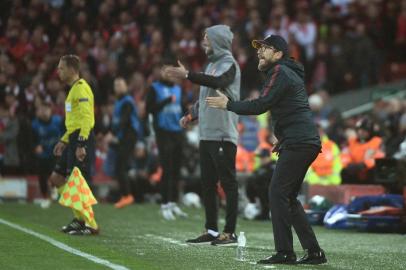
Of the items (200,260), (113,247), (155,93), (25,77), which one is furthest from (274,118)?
(25,77)

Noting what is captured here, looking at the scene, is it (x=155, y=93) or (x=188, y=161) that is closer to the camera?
(x=155, y=93)

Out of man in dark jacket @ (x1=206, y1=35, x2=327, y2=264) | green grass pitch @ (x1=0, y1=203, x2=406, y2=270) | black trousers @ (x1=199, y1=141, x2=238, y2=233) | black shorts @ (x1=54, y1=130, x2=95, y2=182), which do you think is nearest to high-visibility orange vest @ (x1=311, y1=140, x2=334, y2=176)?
green grass pitch @ (x1=0, y1=203, x2=406, y2=270)

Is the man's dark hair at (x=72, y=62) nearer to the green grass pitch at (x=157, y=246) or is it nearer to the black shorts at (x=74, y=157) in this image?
the black shorts at (x=74, y=157)

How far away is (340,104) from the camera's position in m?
24.3

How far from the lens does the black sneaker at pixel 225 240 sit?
11.6m

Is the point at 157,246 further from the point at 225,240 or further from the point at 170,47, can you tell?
the point at 170,47

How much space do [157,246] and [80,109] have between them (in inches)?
80.3

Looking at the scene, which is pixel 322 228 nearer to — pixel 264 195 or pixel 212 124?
pixel 264 195

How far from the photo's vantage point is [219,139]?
11.8m

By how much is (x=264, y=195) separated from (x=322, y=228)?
1467 mm

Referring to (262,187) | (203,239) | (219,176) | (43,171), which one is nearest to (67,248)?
(203,239)

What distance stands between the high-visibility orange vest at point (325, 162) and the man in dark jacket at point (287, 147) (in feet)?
25.1

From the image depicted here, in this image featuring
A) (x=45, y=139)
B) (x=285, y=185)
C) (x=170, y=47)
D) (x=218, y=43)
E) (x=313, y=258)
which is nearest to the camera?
(x=285, y=185)

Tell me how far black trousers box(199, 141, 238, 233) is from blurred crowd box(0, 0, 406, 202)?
8501 millimetres
